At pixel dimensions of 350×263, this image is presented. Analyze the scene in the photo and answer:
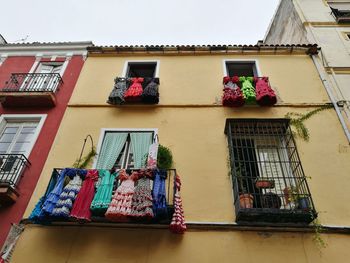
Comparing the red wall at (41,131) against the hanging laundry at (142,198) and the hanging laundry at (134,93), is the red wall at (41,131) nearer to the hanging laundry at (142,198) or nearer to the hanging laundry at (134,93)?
the hanging laundry at (134,93)

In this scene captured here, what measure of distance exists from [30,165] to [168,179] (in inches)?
149

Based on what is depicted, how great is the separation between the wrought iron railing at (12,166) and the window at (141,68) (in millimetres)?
4841

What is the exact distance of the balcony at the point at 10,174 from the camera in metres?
7.18

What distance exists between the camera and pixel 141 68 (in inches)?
448

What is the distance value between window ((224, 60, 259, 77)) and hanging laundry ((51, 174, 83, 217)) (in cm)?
662

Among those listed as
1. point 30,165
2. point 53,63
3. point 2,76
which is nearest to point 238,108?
point 30,165

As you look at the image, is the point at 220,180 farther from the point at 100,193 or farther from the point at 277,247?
the point at 100,193

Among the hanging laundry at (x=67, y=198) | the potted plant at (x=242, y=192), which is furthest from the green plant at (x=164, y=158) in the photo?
the hanging laundry at (x=67, y=198)

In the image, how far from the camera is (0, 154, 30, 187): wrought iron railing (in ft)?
25.4

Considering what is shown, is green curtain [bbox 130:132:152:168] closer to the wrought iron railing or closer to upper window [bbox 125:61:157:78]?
the wrought iron railing

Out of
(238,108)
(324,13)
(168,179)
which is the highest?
(324,13)

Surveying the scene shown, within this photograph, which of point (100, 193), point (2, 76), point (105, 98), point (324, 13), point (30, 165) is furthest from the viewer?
point (324, 13)

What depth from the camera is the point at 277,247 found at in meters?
6.34

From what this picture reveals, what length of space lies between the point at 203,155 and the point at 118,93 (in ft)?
11.3
